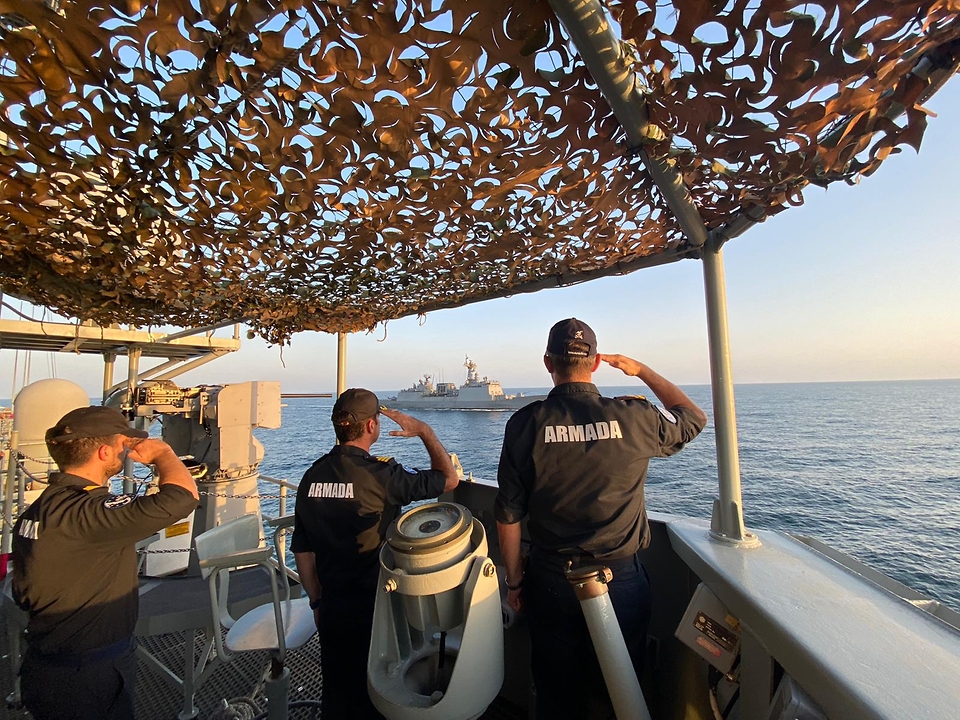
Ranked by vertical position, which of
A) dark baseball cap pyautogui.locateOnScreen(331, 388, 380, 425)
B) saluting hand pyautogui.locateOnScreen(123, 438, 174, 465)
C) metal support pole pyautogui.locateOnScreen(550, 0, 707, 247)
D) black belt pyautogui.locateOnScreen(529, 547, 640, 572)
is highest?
metal support pole pyautogui.locateOnScreen(550, 0, 707, 247)

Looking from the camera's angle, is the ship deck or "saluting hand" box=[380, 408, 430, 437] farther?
the ship deck

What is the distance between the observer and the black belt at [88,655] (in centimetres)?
168

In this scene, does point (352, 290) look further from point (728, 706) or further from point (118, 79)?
point (728, 706)

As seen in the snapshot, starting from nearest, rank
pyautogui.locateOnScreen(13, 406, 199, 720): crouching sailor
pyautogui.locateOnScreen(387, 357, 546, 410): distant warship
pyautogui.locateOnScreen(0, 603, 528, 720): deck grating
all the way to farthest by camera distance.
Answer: pyautogui.locateOnScreen(13, 406, 199, 720): crouching sailor < pyautogui.locateOnScreen(0, 603, 528, 720): deck grating < pyautogui.locateOnScreen(387, 357, 546, 410): distant warship

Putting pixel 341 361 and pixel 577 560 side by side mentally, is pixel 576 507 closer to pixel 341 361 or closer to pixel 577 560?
pixel 577 560

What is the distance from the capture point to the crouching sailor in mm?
1652

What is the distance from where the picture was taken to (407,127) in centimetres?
164

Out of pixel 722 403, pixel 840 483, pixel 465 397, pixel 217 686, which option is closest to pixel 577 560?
pixel 722 403

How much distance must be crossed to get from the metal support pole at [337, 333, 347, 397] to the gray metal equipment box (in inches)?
153

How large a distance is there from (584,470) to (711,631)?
2.68 feet

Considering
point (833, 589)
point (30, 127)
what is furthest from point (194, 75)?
point (833, 589)

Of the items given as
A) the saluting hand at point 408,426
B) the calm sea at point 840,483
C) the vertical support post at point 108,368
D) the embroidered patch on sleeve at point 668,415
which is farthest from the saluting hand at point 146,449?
the calm sea at point 840,483

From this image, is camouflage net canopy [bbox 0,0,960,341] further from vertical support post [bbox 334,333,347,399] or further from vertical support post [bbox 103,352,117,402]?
vertical support post [bbox 103,352,117,402]

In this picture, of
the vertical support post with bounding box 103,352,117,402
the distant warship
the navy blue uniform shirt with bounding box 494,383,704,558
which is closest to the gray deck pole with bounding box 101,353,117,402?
the vertical support post with bounding box 103,352,117,402
